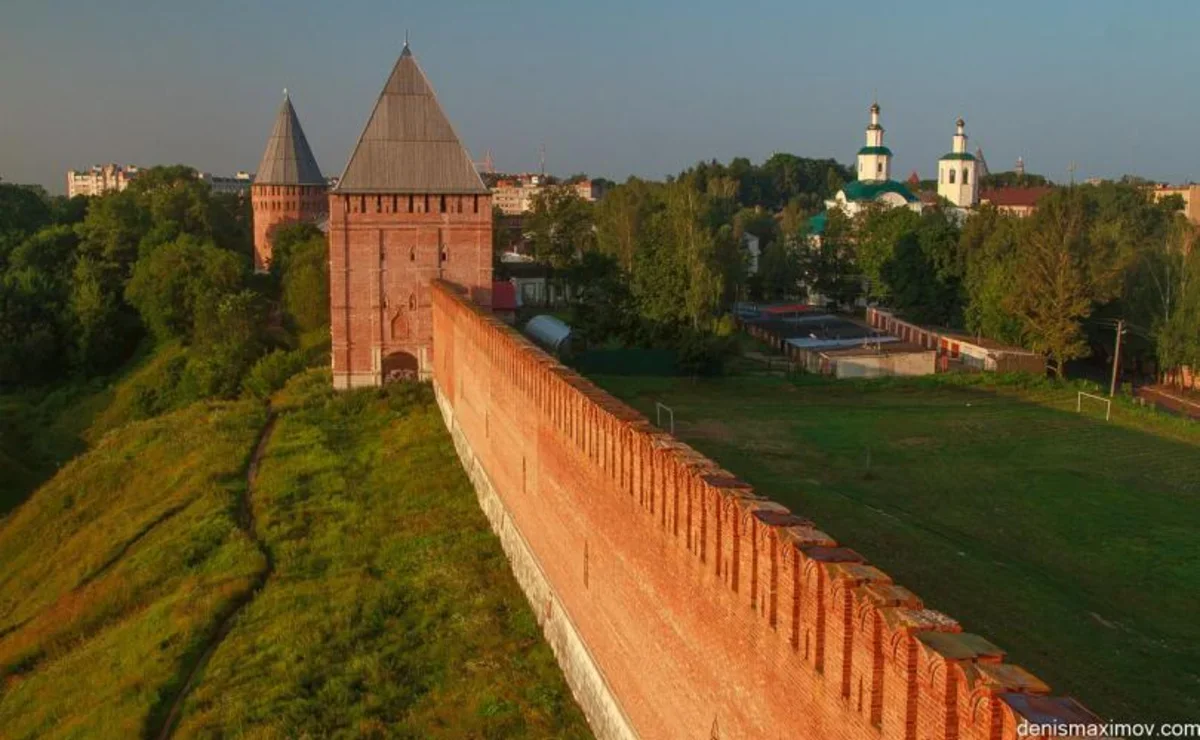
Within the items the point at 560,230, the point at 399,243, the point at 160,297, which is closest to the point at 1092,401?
the point at 399,243

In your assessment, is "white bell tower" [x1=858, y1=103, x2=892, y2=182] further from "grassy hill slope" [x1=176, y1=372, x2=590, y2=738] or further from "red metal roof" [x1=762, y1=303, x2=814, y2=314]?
"grassy hill slope" [x1=176, y1=372, x2=590, y2=738]

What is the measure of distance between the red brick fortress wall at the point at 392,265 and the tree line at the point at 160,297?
5194 mm

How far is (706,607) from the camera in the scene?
7.70 meters

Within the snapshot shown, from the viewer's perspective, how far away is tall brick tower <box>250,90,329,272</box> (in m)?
47.8

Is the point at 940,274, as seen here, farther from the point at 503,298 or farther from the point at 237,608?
the point at 237,608

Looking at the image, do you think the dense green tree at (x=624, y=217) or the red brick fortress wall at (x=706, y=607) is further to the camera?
the dense green tree at (x=624, y=217)

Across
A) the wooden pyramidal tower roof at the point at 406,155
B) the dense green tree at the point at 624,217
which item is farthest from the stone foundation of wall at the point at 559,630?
the dense green tree at the point at 624,217

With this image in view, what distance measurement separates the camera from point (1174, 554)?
14.3m

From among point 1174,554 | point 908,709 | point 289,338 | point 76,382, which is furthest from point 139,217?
point 908,709

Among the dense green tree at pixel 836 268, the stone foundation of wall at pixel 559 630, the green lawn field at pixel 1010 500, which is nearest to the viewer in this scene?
the stone foundation of wall at pixel 559 630

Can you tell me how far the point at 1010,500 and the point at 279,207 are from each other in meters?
37.2

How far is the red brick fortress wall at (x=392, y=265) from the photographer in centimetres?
2575

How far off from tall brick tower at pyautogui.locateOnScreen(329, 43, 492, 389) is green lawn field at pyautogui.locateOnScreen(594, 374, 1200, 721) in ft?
16.6

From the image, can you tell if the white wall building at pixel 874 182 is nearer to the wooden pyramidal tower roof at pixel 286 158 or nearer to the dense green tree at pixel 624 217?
the dense green tree at pixel 624 217
